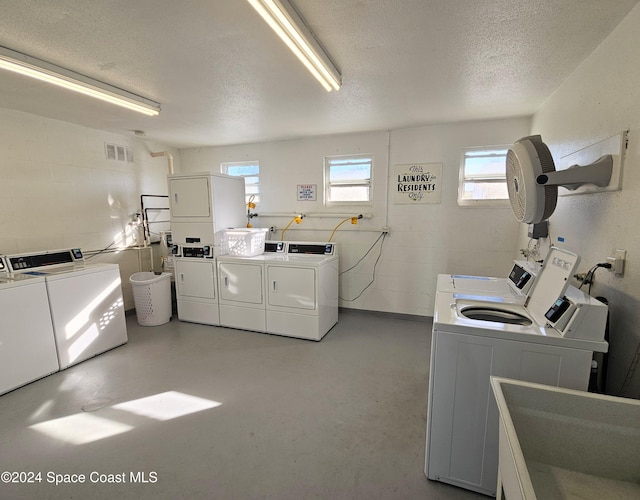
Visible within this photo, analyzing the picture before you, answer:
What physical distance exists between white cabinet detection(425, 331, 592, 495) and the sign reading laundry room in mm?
2618

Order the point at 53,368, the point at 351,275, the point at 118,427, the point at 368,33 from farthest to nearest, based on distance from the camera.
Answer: the point at 351,275
the point at 53,368
the point at 118,427
the point at 368,33

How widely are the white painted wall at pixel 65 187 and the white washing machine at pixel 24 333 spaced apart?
80 centimetres

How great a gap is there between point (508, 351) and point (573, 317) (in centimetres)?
32

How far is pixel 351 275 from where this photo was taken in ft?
13.9

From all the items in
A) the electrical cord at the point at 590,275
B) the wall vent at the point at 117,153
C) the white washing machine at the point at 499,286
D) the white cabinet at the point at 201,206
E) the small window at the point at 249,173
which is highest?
the wall vent at the point at 117,153

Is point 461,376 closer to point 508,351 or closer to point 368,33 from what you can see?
point 508,351

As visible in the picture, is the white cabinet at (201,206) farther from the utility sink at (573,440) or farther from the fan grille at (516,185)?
the utility sink at (573,440)

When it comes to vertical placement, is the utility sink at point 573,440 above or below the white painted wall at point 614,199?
below

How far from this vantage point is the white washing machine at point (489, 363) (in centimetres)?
135

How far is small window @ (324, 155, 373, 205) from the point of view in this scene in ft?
13.4

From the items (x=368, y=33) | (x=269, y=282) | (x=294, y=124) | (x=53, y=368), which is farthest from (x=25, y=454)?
(x=294, y=124)

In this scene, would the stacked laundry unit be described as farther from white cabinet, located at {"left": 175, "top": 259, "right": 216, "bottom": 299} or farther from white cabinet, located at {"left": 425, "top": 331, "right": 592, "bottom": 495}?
white cabinet, located at {"left": 425, "top": 331, "right": 592, "bottom": 495}

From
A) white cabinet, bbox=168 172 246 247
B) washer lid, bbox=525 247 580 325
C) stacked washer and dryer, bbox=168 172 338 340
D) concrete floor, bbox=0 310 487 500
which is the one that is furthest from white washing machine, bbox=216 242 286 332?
washer lid, bbox=525 247 580 325

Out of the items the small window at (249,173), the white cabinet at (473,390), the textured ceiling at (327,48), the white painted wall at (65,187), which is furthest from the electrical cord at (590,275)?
the white painted wall at (65,187)
